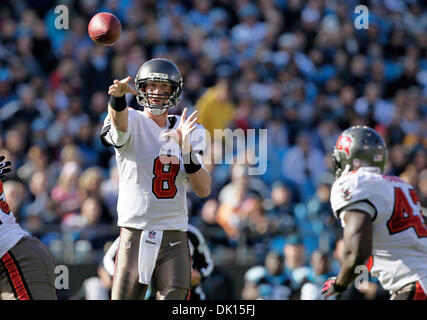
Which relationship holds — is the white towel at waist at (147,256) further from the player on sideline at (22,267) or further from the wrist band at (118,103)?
the wrist band at (118,103)

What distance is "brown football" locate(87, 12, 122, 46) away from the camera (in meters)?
6.29

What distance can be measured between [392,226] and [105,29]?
8.34 feet

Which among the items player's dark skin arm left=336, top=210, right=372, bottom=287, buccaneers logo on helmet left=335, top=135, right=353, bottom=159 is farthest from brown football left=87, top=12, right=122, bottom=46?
player's dark skin arm left=336, top=210, right=372, bottom=287

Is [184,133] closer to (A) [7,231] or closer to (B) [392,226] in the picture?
(A) [7,231]

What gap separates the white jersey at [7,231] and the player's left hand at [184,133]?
1192 millimetres

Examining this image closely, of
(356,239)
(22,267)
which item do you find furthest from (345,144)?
(22,267)

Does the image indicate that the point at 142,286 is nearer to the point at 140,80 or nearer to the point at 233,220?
the point at 140,80

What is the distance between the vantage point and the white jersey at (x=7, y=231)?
17.9ft

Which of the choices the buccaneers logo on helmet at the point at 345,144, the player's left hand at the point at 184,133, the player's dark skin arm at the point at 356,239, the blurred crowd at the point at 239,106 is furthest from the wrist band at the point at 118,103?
the blurred crowd at the point at 239,106

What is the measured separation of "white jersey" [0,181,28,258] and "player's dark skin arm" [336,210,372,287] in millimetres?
2089

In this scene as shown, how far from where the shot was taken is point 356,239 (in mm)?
5176

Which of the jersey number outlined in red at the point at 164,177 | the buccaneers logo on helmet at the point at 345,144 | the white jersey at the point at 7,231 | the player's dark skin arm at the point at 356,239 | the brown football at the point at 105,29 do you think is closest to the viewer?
the player's dark skin arm at the point at 356,239

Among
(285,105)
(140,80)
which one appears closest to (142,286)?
(140,80)

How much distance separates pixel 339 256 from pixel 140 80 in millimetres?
3587
